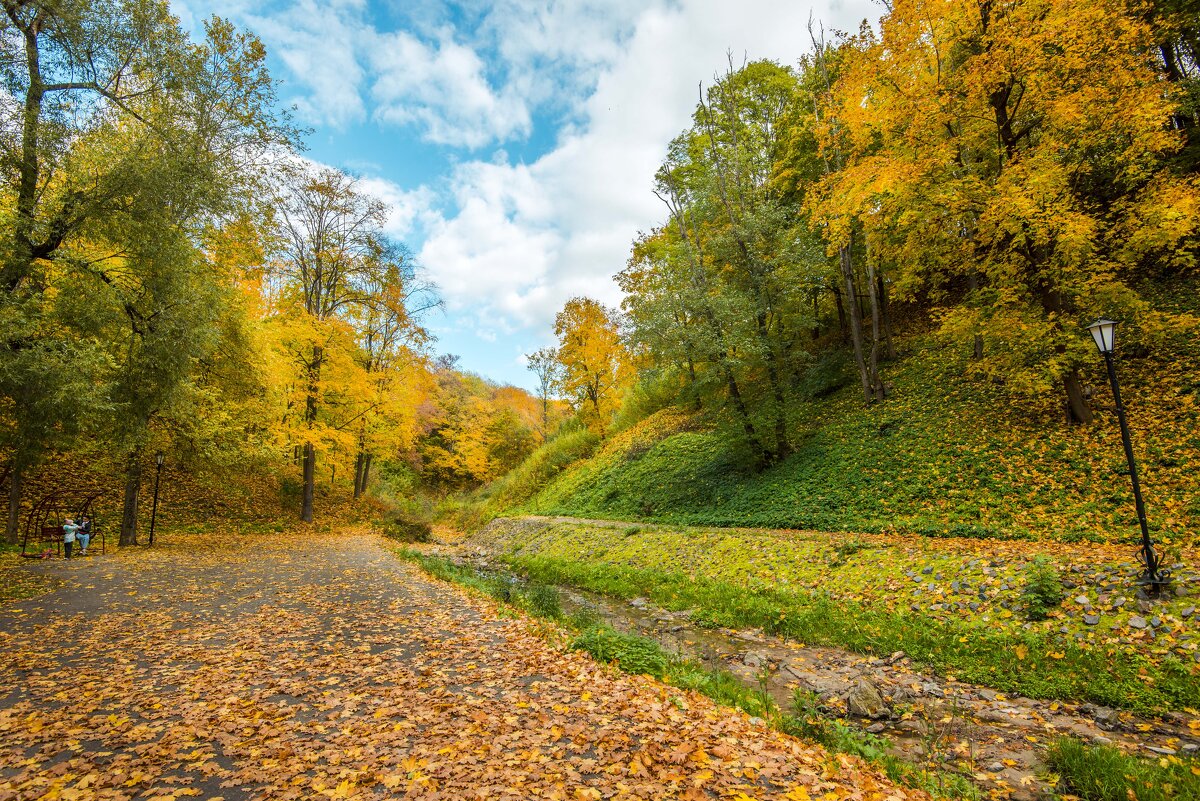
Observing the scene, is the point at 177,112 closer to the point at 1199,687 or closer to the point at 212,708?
the point at 212,708

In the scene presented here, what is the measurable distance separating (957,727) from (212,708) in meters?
7.36

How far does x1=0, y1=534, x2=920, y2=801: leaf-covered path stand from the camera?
3.43 m

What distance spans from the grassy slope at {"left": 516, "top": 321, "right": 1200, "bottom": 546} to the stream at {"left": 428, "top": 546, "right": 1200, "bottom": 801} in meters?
4.57

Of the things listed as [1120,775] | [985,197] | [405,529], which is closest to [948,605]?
[1120,775]

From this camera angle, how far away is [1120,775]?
4.07 meters

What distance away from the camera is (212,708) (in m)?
4.50

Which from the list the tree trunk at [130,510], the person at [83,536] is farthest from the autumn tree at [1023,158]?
the person at [83,536]

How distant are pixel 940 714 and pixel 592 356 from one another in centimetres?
2254

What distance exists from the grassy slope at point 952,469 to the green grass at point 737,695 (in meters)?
6.87

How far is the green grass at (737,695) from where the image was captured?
4.14 metres

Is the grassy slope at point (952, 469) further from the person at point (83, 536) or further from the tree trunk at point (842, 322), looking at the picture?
the person at point (83, 536)

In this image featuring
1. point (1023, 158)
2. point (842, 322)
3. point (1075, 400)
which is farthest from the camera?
point (842, 322)

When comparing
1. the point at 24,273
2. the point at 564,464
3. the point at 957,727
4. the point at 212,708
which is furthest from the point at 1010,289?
the point at 564,464

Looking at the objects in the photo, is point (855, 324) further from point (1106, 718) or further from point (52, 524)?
point (52, 524)
